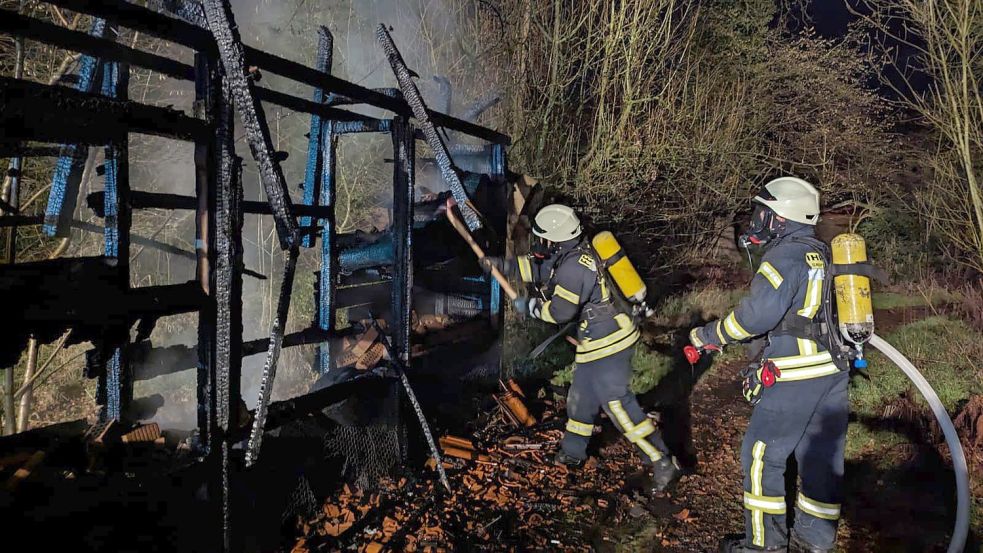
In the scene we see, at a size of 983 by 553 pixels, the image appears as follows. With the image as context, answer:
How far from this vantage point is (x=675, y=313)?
1210cm

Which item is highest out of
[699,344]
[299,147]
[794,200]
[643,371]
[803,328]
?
[299,147]

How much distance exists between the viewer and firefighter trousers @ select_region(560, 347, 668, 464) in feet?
15.0

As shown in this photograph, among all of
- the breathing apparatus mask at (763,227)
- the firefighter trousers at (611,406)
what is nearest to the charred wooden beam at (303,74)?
the firefighter trousers at (611,406)

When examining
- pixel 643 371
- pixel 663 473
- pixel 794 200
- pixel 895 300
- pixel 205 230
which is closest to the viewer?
pixel 205 230

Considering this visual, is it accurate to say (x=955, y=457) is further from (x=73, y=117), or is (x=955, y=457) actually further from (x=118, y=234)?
(x=73, y=117)

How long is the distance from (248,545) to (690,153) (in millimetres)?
8671

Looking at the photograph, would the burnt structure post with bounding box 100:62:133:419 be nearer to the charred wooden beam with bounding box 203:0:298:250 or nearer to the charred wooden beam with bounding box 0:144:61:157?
the charred wooden beam with bounding box 203:0:298:250

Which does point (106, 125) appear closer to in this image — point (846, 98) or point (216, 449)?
point (216, 449)

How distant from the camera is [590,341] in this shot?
15.5 ft

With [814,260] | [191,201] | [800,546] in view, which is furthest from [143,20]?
[800,546]

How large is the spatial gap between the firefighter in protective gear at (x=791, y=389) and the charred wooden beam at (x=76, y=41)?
3.50m

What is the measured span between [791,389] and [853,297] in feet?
2.14

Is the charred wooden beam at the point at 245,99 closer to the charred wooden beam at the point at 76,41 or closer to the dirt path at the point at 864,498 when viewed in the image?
the charred wooden beam at the point at 76,41

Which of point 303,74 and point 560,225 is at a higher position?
point 303,74
